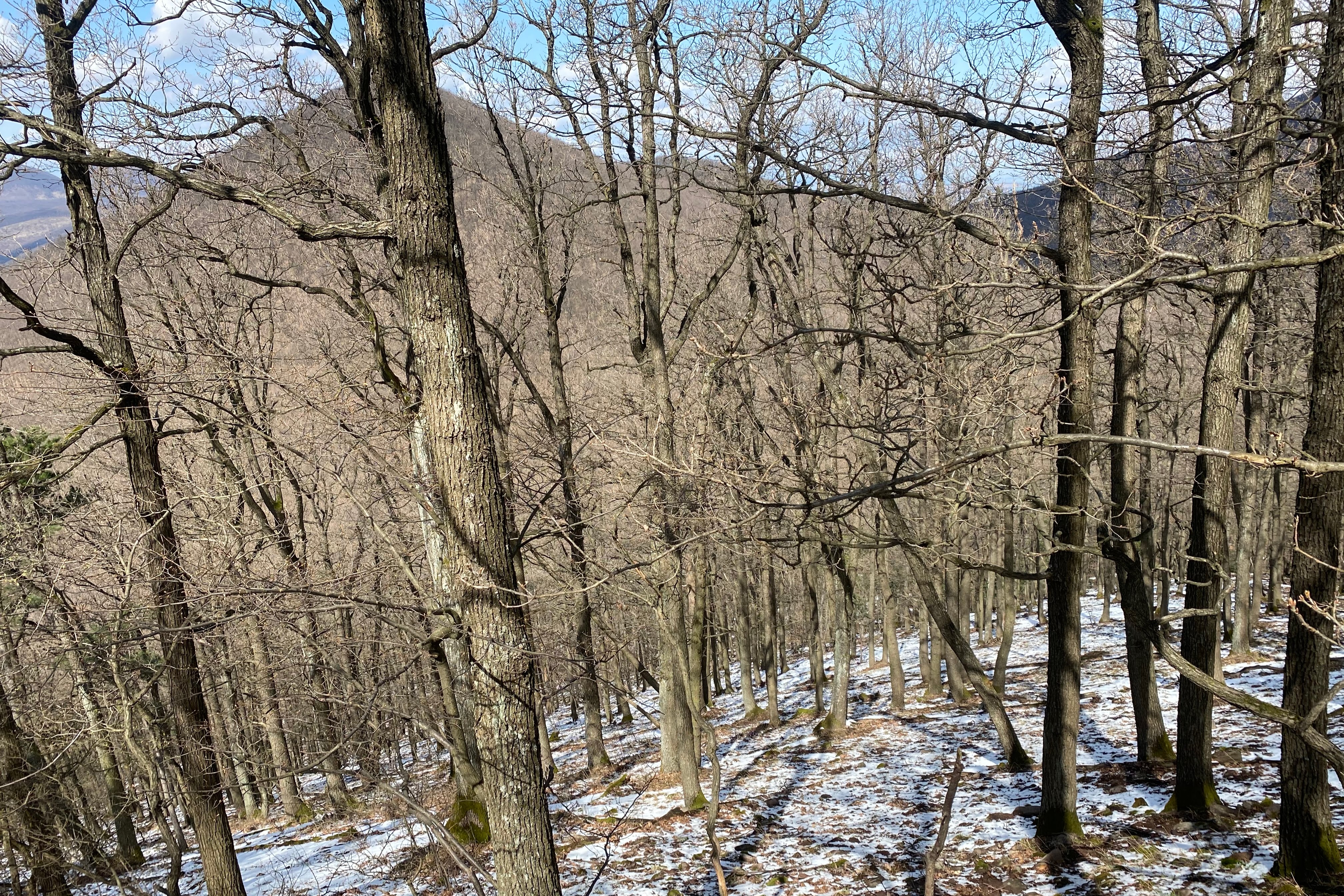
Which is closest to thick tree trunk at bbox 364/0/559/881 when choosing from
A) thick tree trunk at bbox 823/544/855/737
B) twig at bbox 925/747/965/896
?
twig at bbox 925/747/965/896

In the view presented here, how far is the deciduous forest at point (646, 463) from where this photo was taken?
414 cm

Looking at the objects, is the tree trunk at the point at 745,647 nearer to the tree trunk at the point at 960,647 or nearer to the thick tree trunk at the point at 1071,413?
the tree trunk at the point at 960,647

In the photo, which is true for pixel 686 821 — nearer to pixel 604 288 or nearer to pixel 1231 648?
pixel 1231 648

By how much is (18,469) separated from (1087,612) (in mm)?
30629

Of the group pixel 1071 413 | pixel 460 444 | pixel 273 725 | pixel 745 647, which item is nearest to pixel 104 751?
pixel 273 725

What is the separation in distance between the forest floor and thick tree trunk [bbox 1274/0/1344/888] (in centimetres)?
46

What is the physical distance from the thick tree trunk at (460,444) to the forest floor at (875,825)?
1.96ft

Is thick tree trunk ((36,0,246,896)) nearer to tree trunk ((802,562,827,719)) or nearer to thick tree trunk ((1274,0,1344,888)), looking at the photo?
thick tree trunk ((1274,0,1344,888))

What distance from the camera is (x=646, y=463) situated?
6.19m

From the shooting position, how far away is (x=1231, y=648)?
1375 cm

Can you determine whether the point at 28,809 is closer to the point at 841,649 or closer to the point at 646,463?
the point at 646,463

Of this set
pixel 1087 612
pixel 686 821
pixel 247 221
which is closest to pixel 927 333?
pixel 686 821

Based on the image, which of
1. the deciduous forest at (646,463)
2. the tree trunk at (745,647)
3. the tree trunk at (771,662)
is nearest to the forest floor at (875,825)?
the deciduous forest at (646,463)

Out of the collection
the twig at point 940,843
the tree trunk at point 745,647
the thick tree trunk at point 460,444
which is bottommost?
the tree trunk at point 745,647
